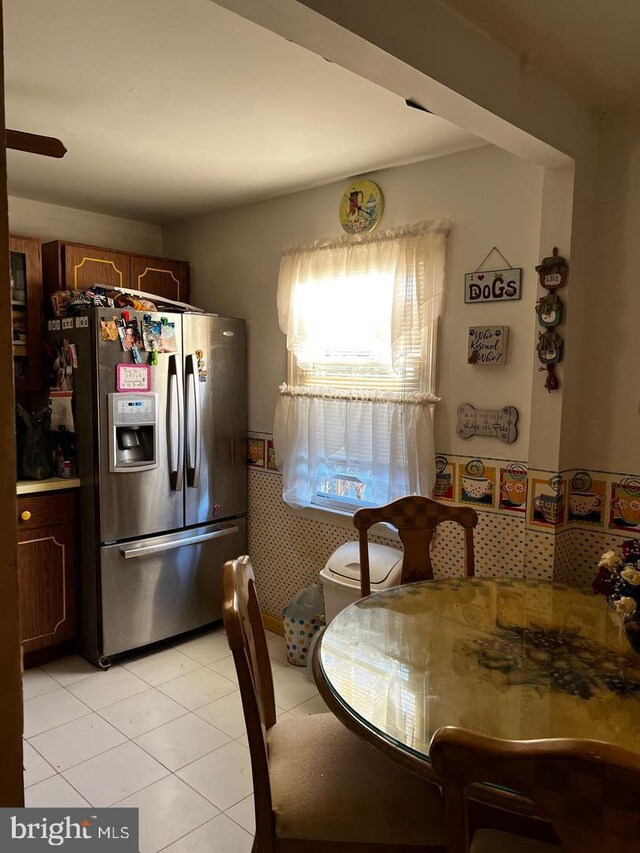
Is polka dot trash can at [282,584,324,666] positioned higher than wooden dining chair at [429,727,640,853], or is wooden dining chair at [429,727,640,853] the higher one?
wooden dining chair at [429,727,640,853]

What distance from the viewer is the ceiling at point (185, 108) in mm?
1718

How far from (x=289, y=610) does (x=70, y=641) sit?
1186 millimetres

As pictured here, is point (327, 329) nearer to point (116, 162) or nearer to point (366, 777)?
point (116, 162)

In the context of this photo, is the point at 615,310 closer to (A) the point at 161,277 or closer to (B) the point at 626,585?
(B) the point at 626,585

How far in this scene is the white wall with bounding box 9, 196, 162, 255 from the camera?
139 inches

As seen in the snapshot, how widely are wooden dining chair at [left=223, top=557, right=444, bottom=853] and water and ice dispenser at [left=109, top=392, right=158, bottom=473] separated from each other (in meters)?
1.69

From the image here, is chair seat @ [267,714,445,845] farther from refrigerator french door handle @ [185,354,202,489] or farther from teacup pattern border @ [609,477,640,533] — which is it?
refrigerator french door handle @ [185,354,202,489]

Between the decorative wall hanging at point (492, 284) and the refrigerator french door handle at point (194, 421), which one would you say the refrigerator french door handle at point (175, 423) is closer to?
the refrigerator french door handle at point (194, 421)

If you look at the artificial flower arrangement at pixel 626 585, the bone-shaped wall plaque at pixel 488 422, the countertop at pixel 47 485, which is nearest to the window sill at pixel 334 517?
the bone-shaped wall plaque at pixel 488 422

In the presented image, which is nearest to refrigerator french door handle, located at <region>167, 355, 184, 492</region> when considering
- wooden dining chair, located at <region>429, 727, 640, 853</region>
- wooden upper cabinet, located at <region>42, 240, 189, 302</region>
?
wooden upper cabinet, located at <region>42, 240, 189, 302</region>

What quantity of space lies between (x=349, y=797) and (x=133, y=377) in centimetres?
225

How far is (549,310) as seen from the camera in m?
2.28

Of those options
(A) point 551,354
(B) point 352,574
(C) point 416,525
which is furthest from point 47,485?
(A) point 551,354

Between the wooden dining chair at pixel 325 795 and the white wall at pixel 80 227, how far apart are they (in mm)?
2909
